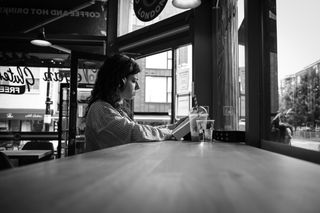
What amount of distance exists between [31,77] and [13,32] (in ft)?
3.21

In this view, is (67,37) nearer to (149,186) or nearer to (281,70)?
(281,70)

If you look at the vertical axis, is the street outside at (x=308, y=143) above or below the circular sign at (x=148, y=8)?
below

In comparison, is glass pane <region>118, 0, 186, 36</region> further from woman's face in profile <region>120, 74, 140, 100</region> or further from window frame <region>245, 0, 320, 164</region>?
window frame <region>245, 0, 320, 164</region>

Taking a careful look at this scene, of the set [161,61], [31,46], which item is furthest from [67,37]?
[161,61]

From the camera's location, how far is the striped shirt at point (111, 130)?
1.63 metres

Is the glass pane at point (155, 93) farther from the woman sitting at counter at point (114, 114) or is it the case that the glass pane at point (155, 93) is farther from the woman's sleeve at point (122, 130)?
the woman's sleeve at point (122, 130)

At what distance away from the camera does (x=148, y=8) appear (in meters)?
3.60

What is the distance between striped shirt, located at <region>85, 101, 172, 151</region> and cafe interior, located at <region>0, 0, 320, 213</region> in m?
0.12

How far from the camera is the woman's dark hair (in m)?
1.86

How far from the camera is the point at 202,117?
1.70 metres

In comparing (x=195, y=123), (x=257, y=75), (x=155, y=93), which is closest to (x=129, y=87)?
(x=195, y=123)

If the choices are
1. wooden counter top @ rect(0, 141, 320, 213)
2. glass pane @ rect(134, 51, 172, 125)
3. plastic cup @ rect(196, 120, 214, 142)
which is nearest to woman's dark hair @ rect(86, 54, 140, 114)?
plastic cup @ rect(196, 120, 214, 142)

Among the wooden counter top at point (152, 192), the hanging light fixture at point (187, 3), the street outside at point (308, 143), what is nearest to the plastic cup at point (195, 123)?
the street outside at point (308, 143)

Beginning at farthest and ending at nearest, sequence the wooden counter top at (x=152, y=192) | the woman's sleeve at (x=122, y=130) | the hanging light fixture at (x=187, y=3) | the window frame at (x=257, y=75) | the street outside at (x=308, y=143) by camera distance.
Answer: the hanging light fixture at (x=187, y=3)
the woman's sleeve at (x=122, y=130)
the window frame at (x=257, y=75)
the street outside at (x=308, y=143)
the wooden counter top at (x=152, y=192)
